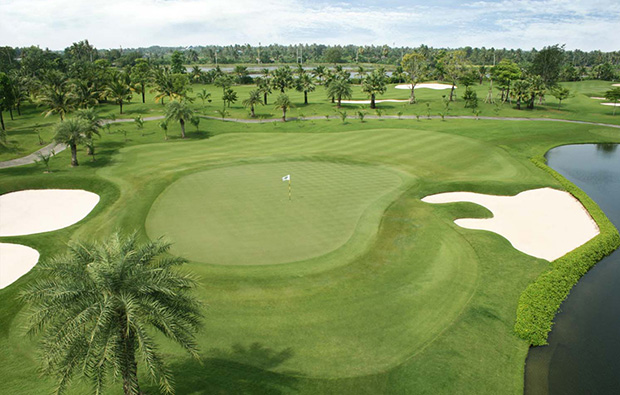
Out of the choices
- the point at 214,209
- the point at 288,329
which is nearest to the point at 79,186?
the point at 214,209

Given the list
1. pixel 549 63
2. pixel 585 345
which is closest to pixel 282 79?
pixel 549 63

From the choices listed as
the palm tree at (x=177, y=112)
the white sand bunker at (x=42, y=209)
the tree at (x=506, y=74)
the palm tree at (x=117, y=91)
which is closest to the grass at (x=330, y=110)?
the palm tree at (x=117, y=91)

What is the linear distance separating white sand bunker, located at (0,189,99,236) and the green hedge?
123 ft

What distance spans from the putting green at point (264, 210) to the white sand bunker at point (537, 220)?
8.72m

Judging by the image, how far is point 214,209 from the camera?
120ft

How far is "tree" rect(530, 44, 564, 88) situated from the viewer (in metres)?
108

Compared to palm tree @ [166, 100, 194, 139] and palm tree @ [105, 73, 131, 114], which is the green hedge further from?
palm tree @ [105, 73, 131, 114]

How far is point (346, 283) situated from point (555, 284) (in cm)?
1397

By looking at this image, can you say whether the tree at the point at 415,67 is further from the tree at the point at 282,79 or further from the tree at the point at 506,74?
the tree at the point at 282,79

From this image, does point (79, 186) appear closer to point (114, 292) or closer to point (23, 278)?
point (23, 278)

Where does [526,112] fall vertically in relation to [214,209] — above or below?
above

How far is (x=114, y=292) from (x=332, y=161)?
41.1 metres

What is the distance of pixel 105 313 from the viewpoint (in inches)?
485

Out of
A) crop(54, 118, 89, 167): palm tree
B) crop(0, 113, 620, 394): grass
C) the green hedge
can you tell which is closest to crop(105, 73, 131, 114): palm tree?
crop(0, 113, 620, 394): grass
